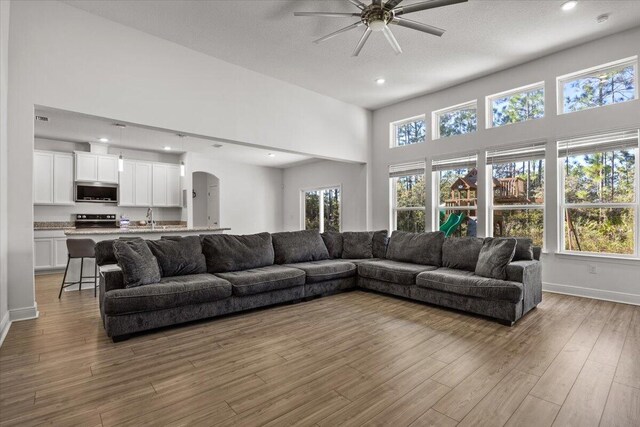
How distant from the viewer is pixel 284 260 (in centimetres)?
471

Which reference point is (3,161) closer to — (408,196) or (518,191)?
(408,196)

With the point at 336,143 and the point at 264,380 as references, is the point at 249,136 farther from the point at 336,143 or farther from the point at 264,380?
the point at 264,380

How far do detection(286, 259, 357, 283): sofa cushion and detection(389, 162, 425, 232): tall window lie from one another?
213cm

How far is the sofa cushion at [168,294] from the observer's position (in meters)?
2.88

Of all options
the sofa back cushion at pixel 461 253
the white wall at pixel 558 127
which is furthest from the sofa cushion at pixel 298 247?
the white wall at pixel 558 127

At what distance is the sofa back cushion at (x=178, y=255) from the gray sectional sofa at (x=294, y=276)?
0.01m

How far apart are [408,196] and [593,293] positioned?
3218mm

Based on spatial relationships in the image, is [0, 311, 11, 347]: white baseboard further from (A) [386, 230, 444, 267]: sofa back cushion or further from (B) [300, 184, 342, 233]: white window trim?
(B) [300, 184, 342, 233]: white window trim

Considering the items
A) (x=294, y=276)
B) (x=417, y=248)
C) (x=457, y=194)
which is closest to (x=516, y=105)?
(x=457, y=194)

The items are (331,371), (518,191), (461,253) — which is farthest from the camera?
(518,191)

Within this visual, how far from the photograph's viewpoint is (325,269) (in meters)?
4.43

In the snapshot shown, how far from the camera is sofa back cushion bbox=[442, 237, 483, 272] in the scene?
4195 mm

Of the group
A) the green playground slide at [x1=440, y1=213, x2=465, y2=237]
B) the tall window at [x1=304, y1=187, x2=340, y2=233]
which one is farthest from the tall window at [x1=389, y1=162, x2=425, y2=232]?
the tall window at [x1=304, y1=187, x2=340, y2=233]

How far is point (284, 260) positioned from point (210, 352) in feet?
7.04
